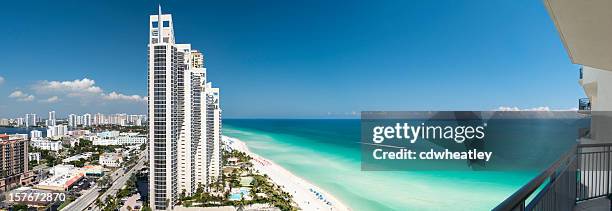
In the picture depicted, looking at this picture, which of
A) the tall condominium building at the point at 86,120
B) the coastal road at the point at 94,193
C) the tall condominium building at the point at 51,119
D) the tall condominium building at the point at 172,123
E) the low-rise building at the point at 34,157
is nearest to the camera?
Answer: the tall condominium building at the point at 172,123

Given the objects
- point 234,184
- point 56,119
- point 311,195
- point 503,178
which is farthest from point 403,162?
point 56,119

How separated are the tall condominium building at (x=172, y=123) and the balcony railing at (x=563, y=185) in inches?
482

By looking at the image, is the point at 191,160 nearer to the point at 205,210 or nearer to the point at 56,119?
the point at 205,210

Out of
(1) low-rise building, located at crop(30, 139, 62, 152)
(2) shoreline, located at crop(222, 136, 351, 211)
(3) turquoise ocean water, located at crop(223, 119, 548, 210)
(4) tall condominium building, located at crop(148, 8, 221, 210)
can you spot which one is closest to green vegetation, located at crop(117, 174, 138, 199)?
(4) tall condominium building, located at crop(148, 8, 221, 210)

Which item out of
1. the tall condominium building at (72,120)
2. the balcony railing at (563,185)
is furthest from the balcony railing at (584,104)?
the tall condominium building at (72,120)

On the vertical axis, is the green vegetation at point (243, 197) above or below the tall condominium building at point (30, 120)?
below

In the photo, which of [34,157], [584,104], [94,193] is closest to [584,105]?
[584,104]

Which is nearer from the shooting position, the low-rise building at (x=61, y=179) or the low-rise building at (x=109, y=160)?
the low-rise building at (x=61, y=179)

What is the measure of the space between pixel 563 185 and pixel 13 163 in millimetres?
25181

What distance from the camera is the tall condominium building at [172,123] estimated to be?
12.1 metres

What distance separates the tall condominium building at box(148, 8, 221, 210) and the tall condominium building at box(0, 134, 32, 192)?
37.7ft

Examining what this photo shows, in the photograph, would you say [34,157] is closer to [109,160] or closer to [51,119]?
[109,160]

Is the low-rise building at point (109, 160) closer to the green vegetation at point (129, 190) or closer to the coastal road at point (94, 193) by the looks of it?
the coastal road at point (94, 193)

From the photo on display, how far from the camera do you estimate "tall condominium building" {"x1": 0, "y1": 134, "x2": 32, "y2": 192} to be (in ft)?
57.2
